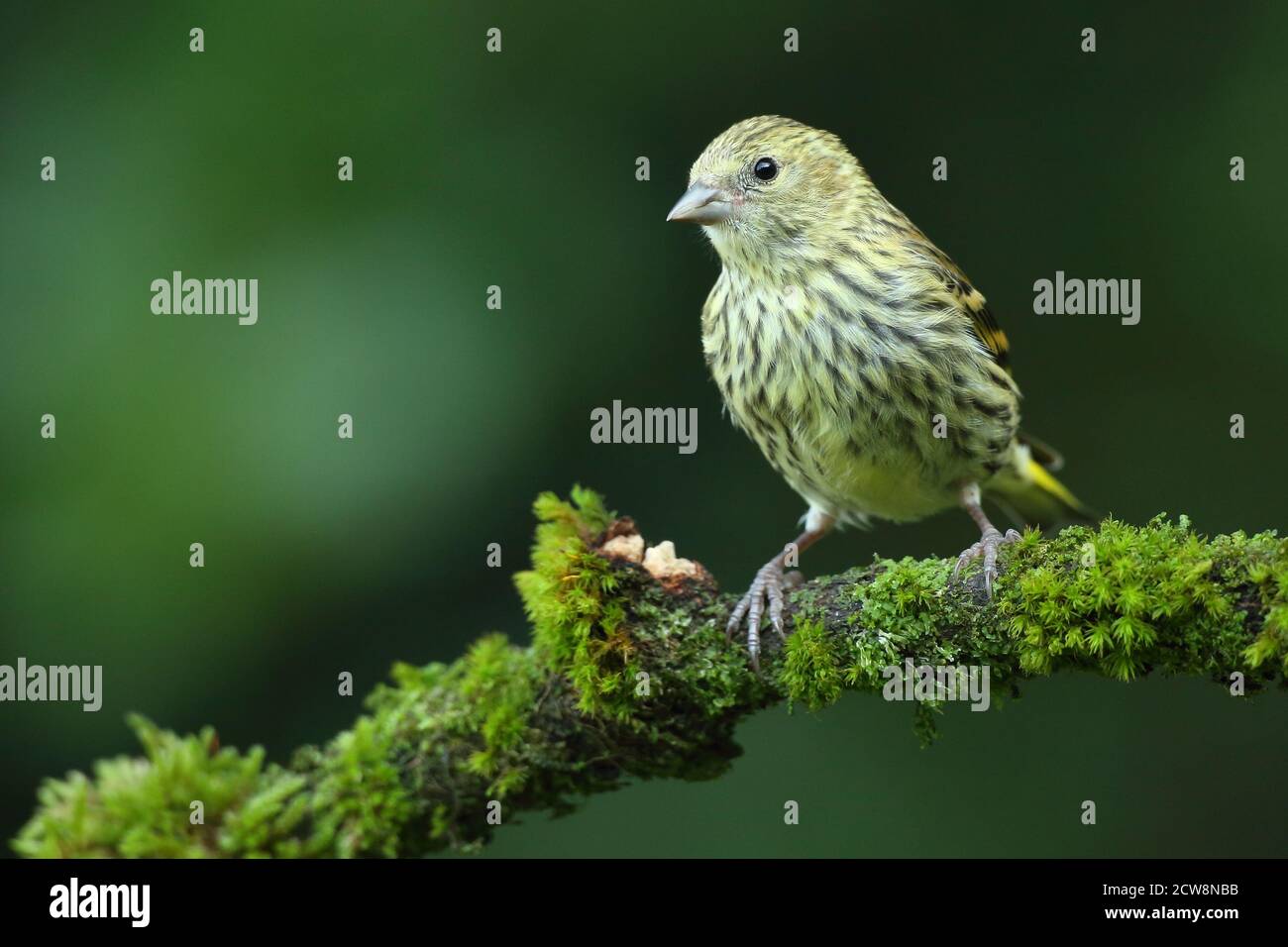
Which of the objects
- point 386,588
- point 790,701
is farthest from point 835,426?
point 386,588

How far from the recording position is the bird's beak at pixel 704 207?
4.25 metres

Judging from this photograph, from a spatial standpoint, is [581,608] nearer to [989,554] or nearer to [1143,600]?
[989,554]

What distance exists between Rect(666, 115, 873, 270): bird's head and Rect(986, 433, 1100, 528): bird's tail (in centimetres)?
128

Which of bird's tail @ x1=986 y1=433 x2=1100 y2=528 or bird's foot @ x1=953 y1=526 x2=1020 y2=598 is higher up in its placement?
bird's tail @ x1=986 y1=433 x2=1100 y2=528

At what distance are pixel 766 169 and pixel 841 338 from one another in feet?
2.32

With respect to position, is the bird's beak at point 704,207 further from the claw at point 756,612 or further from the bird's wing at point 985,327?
the claw at point 756,612

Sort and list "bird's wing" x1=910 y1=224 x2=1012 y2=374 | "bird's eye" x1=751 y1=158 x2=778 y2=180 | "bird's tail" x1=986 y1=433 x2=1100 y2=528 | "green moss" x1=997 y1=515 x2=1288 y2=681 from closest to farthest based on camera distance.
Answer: "green moss" x1=997 y1=515 x2=1288 y2=681, "bird's wing" x1=910 y1=224 x2=1012 y2=374, "bird's eye" x1=751 y1=158 x2=778 y2=180, "bird's tail" x1=986 y1=433 x2=1100 y2=528

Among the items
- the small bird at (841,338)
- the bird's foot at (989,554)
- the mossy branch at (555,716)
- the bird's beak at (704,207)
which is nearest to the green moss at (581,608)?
the mossy branch at (555,716)

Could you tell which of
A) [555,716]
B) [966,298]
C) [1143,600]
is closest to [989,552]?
[1143,600]

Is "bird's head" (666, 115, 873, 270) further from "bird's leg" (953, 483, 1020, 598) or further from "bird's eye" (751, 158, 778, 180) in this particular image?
"bird's leg" (953, 483, 1020, 598)

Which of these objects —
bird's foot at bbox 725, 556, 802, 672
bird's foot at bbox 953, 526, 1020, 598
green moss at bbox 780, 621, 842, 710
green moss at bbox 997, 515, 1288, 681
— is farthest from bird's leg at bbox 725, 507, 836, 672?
green moss at bbox 997, 515, 1288, 681

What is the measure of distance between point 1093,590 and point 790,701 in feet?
2.66

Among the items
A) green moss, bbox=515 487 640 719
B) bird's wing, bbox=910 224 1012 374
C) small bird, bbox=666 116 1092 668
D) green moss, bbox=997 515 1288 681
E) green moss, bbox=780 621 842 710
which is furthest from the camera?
bird's wing, bbox=910 224 1012 374

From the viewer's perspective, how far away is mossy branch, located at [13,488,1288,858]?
3.20 meters
